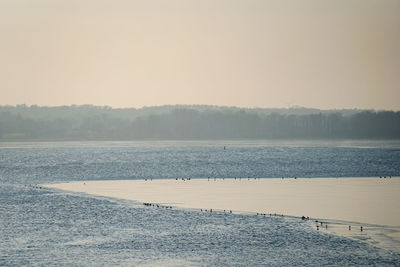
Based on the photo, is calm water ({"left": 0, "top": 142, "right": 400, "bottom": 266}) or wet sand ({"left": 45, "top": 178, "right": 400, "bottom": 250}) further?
wet sand ({"left": 45, "top": 178, "right": 400, "bottom": 250})

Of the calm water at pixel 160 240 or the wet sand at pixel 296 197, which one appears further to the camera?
the wet sand at pixel 296 197

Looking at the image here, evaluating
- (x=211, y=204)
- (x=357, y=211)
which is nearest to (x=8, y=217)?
(x=211, y=204)

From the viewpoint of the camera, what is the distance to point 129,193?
6178cm

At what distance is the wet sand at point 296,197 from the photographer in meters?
40.5

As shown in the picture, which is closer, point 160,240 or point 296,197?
point 160,240

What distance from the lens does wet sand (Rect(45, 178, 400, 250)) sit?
40531 mm

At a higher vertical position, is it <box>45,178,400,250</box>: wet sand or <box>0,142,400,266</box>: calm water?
<box>45,178,400,250</box>: wet sand

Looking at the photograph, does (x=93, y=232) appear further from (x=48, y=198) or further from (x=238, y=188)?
(x=238, y=188)

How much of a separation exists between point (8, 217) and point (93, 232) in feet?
32.3

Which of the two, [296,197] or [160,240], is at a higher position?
[296,197]

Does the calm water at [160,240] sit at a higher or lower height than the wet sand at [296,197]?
lower

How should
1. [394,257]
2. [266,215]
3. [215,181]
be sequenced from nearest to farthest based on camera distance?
1. [394,257]
2. [266,215]
3. [215,181]

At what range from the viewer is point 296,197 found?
55281mm

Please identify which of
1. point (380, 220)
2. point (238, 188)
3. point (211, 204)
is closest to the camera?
point (380, 220)
